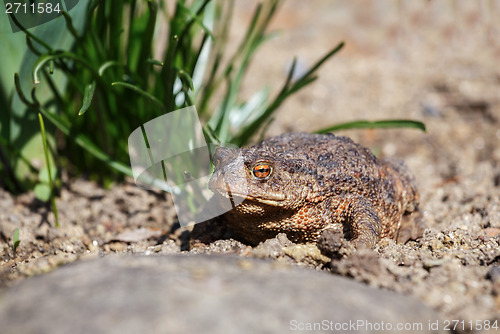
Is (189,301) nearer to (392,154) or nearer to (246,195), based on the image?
(246,195)

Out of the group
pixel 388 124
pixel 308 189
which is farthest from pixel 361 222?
pixel 388 124

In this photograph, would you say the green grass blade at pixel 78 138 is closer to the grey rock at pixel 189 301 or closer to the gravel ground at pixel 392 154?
the gravel ground at pixel 392 154

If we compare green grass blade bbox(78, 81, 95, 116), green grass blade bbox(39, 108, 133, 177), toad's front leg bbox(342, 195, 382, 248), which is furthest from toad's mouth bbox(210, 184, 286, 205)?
green grass blade bbox(39, 108, 133, 177)

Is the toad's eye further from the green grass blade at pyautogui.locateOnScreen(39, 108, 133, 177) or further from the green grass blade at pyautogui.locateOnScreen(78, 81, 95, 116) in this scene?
the green grass blade at pyautogui.locateOnScreen(39, 108, 133, 177)

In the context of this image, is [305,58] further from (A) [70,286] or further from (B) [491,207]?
(A) [70,286]

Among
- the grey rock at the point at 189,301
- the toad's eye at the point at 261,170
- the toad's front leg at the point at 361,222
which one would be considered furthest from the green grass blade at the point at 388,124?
the grey rock at the point at 189,301
